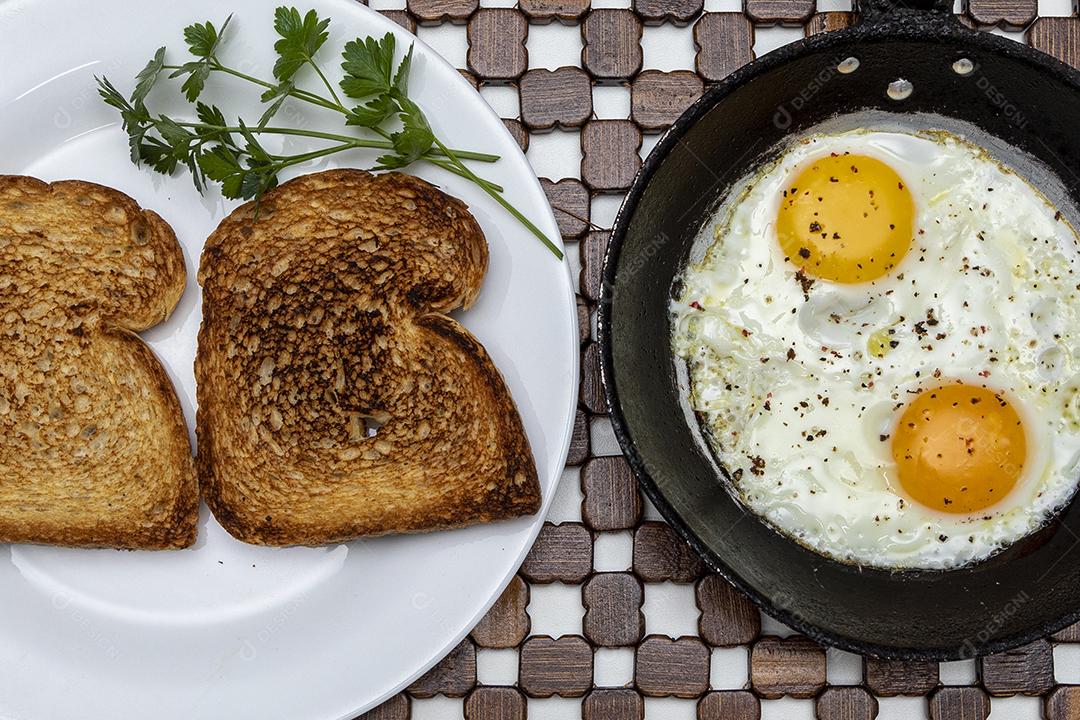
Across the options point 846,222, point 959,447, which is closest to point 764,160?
point 846,222

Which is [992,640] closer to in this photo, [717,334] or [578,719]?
[717,334]

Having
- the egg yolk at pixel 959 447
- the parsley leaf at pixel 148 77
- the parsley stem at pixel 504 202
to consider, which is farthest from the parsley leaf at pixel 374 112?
the egg yolk at pixel 959 447

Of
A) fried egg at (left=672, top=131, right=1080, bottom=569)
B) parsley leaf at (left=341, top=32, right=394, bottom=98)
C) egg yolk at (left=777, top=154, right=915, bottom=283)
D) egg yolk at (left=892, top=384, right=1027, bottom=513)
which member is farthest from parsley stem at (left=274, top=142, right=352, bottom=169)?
egg yolk at (left=892, top=384, right=1027, bottom=513)

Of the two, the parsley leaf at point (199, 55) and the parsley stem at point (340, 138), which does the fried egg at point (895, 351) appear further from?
the parsley leaf at point (199, 55)

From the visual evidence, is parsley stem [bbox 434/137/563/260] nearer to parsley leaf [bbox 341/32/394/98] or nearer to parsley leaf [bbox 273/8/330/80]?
parsley leaf [bbox 341/32/394/98]

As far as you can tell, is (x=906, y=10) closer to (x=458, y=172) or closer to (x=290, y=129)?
(x=458, y=172)
